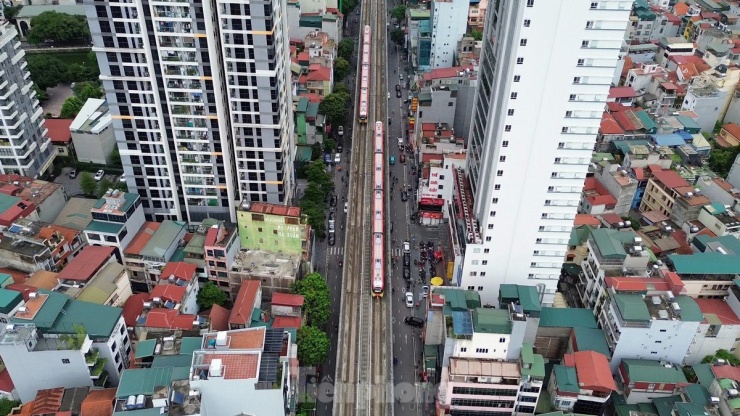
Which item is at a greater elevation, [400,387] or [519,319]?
[519,319]

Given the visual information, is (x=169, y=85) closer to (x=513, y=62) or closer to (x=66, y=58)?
(x=513, y=62)

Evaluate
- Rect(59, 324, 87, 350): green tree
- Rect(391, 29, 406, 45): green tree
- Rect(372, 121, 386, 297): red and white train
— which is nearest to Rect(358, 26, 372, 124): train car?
Rect(372, 121, 386, 297): red and white train

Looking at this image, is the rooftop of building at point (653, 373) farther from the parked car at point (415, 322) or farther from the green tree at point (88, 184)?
the green tree at point (88, 184)

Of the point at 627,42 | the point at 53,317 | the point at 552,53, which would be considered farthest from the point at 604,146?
the point at 53,317

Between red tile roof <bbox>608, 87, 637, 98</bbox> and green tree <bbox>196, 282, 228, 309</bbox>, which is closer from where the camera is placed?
green tree <bbox>196, 282, 228, 309</bbox>

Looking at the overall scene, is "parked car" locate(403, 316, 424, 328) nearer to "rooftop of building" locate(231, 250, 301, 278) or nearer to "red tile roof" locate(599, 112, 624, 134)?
"rooftop of building" locate(231, 250, 301, 278)
